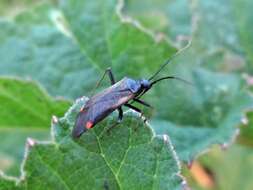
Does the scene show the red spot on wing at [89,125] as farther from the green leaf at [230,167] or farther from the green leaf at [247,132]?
the green leaf at [230,167]

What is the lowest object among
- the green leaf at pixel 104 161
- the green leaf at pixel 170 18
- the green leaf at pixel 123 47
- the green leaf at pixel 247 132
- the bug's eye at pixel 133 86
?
the green leaf at pixel 104 161

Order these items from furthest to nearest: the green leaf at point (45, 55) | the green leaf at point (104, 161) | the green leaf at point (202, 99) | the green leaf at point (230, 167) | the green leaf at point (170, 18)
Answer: the green leaf at point (170, 18), the green leaf at point (230, 167), the green leaf at point (45, 55), the green leaf at point (202, 99), the green leaf at point (104, 161)

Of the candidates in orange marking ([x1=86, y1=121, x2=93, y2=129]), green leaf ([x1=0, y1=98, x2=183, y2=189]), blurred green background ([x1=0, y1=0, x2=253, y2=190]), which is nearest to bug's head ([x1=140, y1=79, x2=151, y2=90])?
blurred green background ([x1=0, y1=0, x2=253, y2=190])

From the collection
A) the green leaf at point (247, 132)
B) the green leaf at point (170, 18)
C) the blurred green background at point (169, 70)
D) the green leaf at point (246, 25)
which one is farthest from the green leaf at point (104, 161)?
the green leaf at point (170, 18)

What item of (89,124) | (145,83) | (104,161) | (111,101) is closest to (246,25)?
(145,83)

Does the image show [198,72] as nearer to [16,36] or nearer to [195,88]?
[195,88]

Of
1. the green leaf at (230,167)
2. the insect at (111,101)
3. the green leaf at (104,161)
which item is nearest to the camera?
the green leaf at (104,161)
